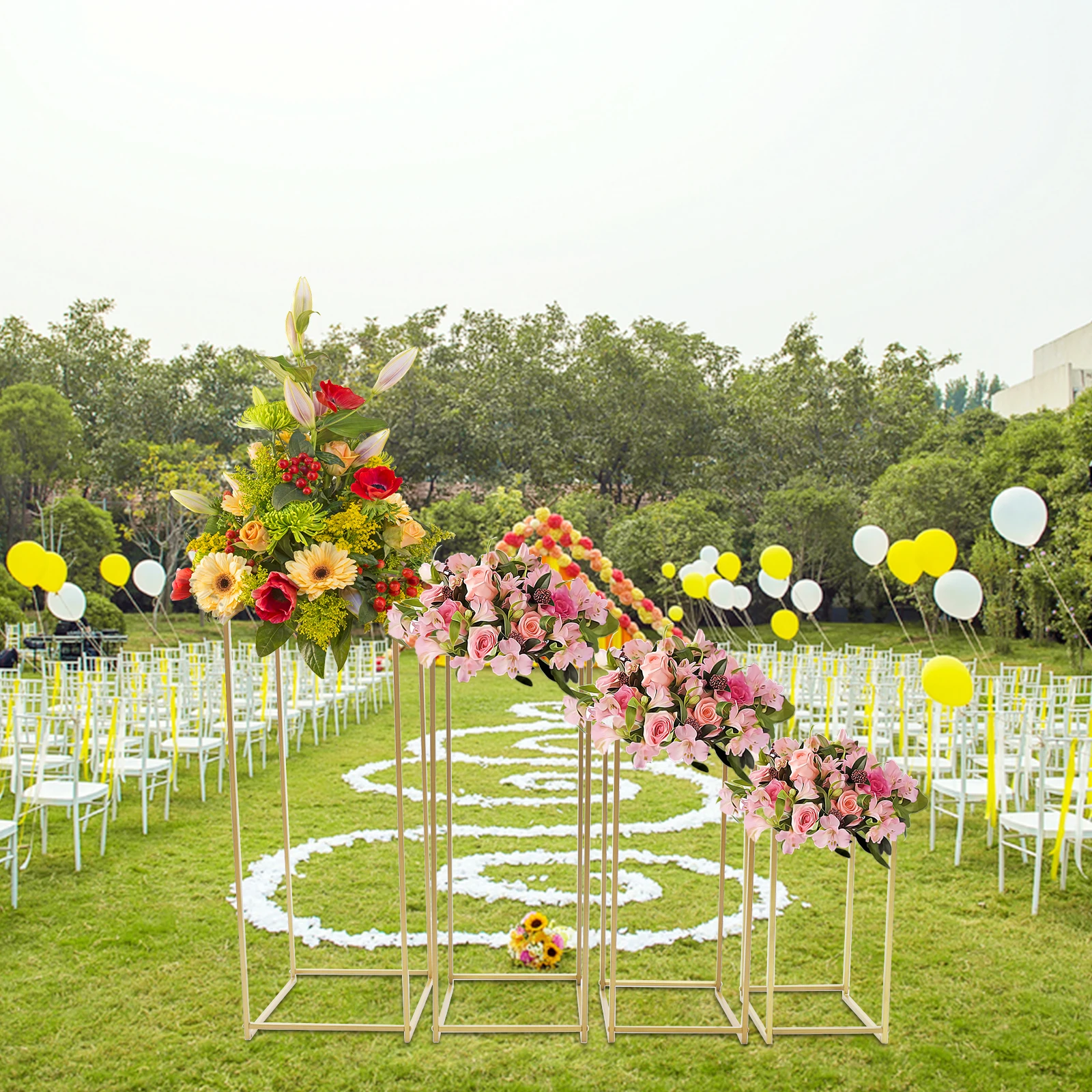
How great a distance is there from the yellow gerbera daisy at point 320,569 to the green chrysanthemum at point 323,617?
0.15ft

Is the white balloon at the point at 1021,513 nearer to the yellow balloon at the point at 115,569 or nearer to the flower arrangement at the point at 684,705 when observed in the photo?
the flower arrangement at the point at 684,705

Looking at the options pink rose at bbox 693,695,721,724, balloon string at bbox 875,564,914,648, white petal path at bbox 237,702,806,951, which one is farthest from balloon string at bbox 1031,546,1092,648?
pink rose at bbox 693,695,721,724

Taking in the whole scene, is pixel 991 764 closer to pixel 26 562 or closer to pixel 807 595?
pixel 807 595

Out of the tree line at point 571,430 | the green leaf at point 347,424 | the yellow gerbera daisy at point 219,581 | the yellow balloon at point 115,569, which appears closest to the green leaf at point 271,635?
the yellow gerbera daisy at point 219,581

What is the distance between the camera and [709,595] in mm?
11445

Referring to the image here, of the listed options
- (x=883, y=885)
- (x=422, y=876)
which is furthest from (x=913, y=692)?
(x=422, y=876)

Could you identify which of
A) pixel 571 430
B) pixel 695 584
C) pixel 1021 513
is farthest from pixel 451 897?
pixel 571 430

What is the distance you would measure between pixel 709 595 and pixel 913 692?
3.61 metres

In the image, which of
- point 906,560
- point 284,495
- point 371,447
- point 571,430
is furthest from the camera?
point 571,430

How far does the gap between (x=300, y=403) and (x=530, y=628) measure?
0.92m

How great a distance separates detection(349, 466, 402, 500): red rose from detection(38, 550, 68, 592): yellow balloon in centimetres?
615

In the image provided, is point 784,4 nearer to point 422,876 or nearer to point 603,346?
point 603,346

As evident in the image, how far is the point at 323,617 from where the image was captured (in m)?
2.50

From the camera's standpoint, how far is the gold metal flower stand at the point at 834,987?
284 cm
